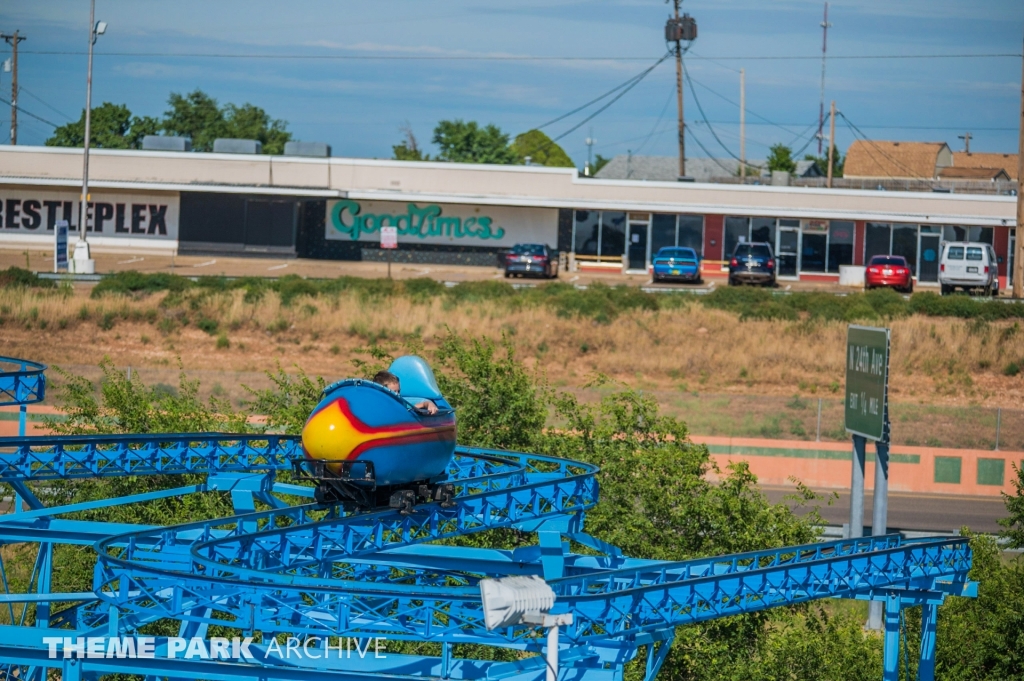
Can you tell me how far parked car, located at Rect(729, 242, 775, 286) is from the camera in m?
54.6

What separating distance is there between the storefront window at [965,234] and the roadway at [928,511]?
29876mm

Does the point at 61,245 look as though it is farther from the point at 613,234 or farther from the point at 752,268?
the point at 752,268

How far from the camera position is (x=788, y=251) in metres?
59.7

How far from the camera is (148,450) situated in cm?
1733

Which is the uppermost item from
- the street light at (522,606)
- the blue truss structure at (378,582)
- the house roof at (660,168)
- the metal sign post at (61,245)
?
the house roof at (660,168)

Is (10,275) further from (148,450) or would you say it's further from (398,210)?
(148,450)

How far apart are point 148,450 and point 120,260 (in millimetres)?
44426

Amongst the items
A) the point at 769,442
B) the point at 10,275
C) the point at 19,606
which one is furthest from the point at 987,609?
the point at 10,275

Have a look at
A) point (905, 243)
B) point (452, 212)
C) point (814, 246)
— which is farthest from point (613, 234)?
point (905, 243)

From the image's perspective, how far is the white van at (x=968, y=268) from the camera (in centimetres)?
5291

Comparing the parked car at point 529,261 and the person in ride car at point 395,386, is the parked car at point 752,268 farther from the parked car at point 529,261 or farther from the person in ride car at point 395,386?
the person in ride car at point 395,386

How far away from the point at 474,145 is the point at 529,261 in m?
36.4

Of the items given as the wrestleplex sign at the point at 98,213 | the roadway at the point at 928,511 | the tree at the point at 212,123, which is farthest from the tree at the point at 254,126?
the roadway at the point at 928,511

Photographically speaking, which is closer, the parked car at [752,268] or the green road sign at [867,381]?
the green road sign at [867,381]
